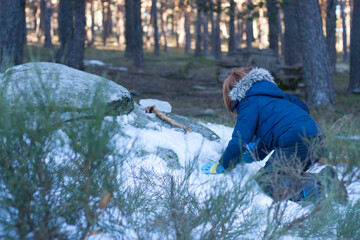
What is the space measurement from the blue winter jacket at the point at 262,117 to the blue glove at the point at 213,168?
0.20ft

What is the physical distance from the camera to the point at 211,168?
10.6 ft

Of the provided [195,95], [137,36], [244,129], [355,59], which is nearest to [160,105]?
[244,129]

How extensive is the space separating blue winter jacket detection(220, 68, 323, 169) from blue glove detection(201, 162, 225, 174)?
6cm

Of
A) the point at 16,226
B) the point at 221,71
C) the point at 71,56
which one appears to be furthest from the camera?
the point at 221,71

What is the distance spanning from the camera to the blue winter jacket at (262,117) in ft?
9.41

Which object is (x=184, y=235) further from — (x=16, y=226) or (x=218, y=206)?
(x=16, y=226)

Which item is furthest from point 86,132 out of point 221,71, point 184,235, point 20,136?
point 221,71

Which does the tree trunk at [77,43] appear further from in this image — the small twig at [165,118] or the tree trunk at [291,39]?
the tree trunk at [291,39]

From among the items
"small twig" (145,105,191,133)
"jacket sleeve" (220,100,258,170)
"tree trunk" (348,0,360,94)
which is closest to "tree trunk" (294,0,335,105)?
"tree trunk" (348,0,360,94)

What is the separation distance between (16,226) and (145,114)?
2801mm

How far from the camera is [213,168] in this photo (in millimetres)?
3215

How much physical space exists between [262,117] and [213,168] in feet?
1.94

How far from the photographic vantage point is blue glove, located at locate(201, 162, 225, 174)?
10.3 ft

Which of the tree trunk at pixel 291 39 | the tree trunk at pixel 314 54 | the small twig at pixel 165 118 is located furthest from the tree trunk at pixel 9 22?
the tree trunk at pixel 291 39
